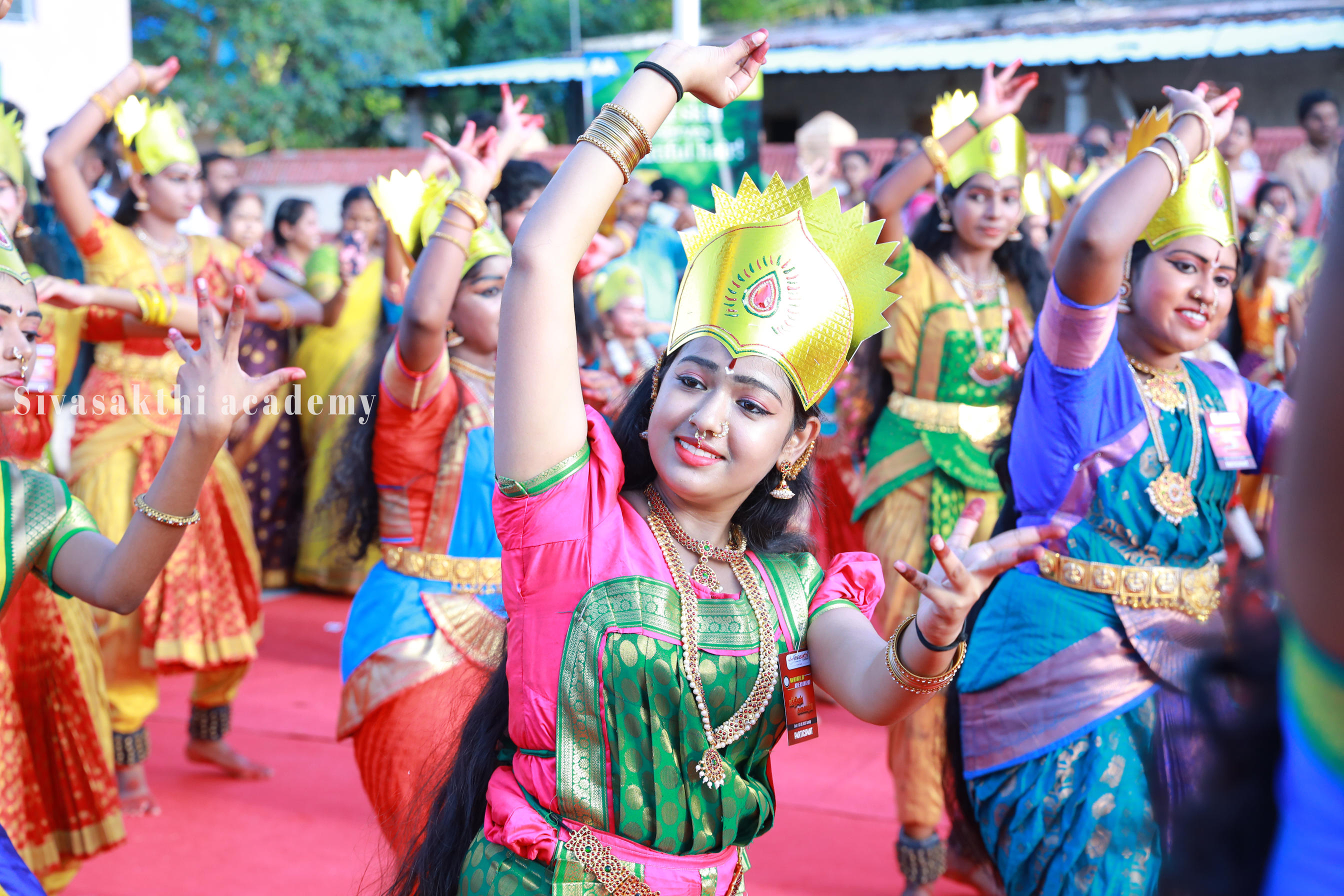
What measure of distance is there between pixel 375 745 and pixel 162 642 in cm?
160

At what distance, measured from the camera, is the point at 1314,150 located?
26.9 ft

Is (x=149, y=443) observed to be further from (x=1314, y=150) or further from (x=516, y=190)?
(x=1314, y=150)

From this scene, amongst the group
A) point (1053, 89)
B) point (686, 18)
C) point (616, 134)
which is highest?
point (1053, 89)

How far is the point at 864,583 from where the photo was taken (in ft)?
6.42

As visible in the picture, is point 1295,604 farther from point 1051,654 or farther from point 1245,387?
point 1245,387

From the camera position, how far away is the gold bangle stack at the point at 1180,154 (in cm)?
233

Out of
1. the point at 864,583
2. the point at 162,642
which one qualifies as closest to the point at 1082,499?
the point at 864,583

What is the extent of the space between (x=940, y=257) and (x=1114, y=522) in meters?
2.05

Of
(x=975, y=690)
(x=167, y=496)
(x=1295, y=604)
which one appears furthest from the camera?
(x=975, y=690)

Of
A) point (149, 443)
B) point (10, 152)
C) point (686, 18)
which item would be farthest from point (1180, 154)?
point (686, 18)

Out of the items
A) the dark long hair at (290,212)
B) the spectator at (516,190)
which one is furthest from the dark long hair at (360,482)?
the dark long hair at (290,212)

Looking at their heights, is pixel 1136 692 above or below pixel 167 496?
below

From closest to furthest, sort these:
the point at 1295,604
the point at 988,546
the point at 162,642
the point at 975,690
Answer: the point at 1295,604 → the point at 988,546 → the point at 975,690 → the point at 162,642

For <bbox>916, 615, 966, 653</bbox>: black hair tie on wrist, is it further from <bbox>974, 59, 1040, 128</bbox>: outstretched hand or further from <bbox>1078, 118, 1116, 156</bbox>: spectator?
<bbox>1078, 118, 1116, 156</bbox>: spectator
